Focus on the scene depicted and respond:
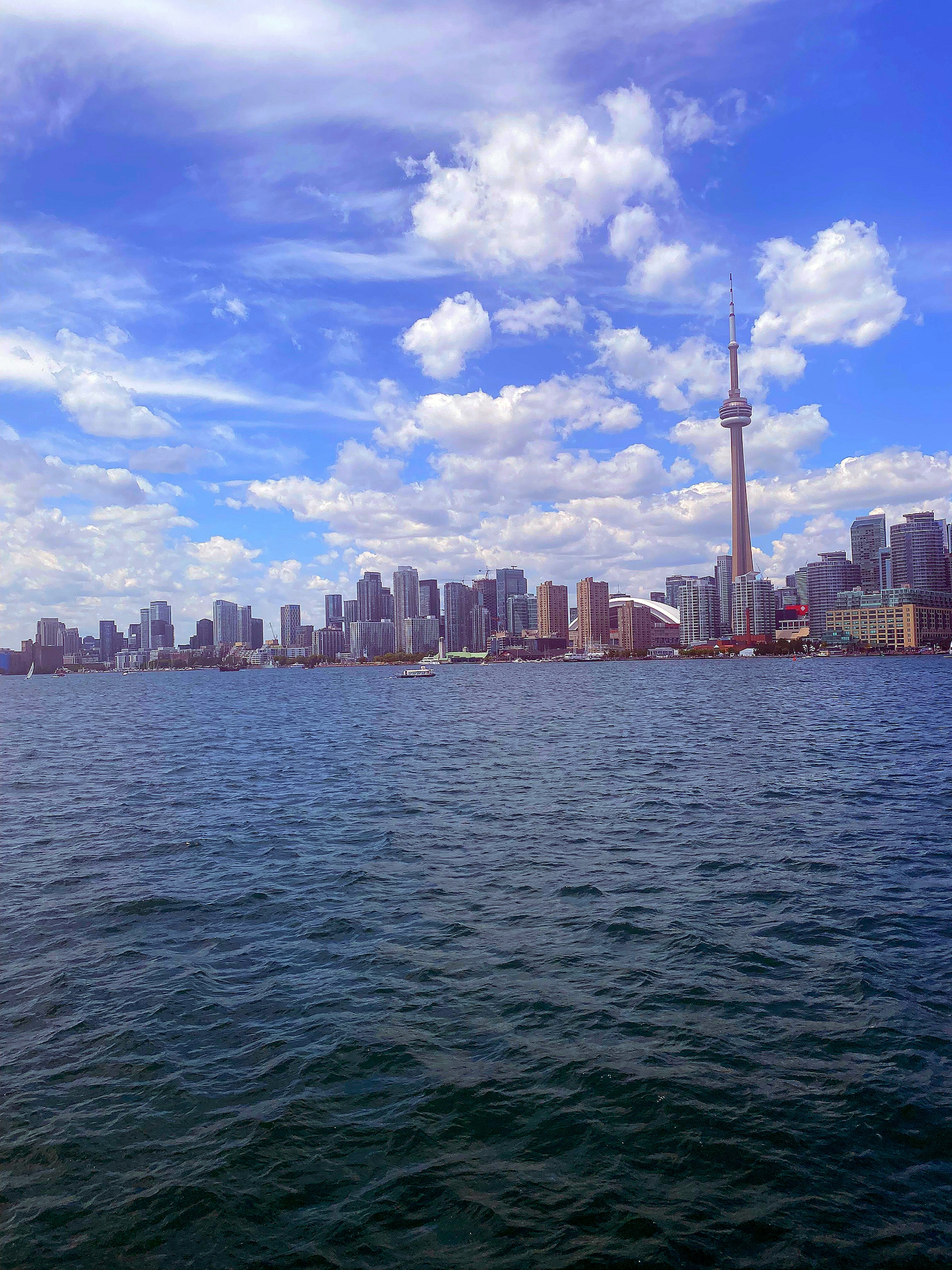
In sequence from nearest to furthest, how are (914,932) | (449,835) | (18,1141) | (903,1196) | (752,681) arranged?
1. (903,1196)
2. (18,1141)
3. (914,932)
4. (449,835)
5. (752,681)

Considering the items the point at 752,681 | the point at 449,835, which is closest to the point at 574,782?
the point at 449,835

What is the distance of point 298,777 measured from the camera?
4528cm

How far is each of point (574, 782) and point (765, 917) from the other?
20480 mm

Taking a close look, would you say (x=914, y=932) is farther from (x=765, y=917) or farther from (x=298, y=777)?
(x=298, y=777)

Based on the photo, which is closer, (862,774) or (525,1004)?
(525,1004)

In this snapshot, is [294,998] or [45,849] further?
[45,849]

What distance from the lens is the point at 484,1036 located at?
14.5 metres

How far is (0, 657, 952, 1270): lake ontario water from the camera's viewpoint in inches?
398

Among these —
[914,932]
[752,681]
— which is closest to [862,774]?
[914,932]

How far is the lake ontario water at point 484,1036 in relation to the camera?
1011 cm

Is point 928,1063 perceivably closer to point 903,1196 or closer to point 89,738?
point 903,1196

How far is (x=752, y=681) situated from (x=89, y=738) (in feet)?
402

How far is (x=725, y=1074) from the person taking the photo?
1309cm

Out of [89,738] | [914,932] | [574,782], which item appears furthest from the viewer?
[89,738]
